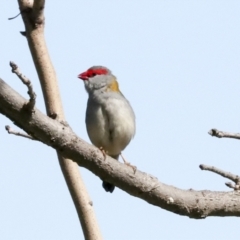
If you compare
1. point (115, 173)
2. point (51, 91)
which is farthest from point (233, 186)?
point (51, 91)

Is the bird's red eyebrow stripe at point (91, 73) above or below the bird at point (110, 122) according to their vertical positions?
above

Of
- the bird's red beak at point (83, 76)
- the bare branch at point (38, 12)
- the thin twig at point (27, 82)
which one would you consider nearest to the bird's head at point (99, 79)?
the bird's red beak at point (83, 76)

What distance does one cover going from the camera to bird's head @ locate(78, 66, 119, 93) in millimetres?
6926

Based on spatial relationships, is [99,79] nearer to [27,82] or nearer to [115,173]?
[115,173]

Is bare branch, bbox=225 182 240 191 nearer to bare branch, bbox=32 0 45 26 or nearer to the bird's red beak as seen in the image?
bare branch, bbox=32 0 45 26

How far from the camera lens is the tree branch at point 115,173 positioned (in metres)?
2.85

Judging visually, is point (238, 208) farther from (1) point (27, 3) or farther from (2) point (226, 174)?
(1) point (27, 3)

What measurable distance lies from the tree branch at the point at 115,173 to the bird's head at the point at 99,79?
3466 mm

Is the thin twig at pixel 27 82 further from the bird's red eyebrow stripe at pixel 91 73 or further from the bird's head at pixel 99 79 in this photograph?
the bird's red eyebrow stripe at pixel 91 73

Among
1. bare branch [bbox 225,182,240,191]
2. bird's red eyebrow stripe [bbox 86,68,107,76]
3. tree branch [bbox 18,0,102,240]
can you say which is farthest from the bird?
bare branch [bbox 225,182,240,191]

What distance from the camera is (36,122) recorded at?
2.91 m

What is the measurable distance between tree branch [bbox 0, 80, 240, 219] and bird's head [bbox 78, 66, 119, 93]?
11.4 ft

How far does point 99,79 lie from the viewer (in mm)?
7141

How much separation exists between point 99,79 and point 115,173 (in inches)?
156
